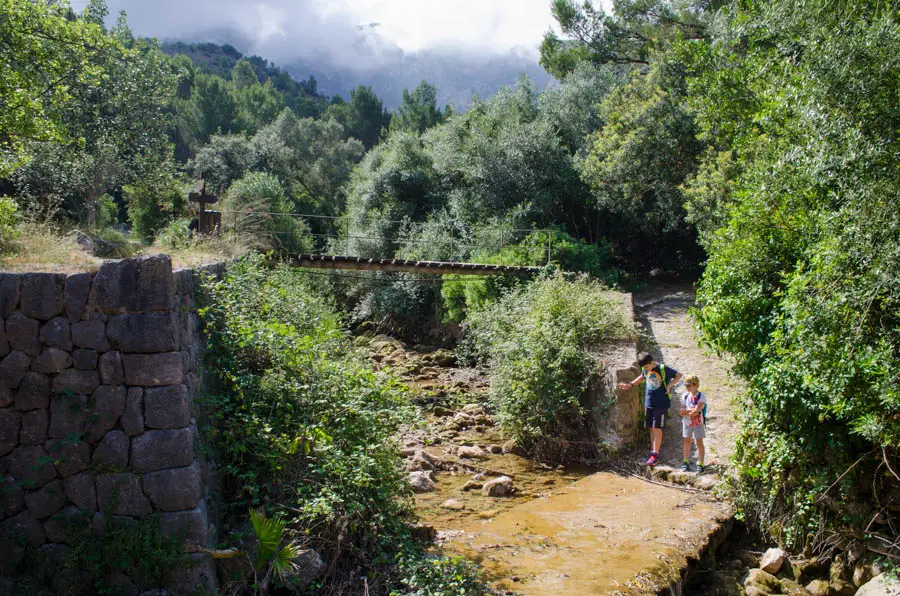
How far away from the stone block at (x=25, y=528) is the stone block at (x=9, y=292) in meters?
1.56

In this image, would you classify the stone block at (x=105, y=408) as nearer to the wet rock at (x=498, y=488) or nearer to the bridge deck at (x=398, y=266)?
the wet rock at (x=498, y=488)

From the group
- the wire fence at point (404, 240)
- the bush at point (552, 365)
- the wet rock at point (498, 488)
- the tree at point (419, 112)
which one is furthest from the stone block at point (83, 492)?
the tree at point (419, 112)

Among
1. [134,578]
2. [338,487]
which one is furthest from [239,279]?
[134,578]

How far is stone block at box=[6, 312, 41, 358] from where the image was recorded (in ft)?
16.0

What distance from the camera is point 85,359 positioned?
4934mm

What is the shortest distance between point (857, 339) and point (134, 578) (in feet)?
19.6

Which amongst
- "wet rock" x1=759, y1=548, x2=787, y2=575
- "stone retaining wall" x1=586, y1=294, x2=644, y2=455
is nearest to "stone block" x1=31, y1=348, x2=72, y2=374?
"wet rock" x1=759, y1=548, x2=787, y2=575

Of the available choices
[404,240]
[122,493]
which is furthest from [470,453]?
[404,240]

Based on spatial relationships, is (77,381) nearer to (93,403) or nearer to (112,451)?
(93,403)

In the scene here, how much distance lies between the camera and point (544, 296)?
1184cm

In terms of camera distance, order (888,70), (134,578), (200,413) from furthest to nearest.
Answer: (888,70) → (200,413) → (134,578)

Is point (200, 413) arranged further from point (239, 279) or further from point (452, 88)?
point (452, 88)

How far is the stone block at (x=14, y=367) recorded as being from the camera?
4867 mm

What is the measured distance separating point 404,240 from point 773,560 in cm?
1620
